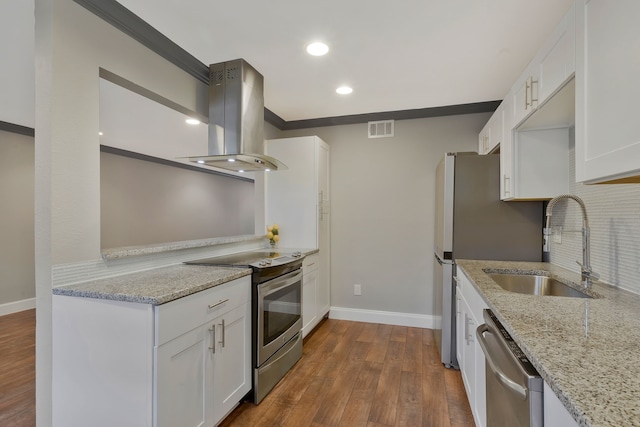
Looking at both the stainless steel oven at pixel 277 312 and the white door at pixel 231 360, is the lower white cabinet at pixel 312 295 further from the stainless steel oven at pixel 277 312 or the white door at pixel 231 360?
the white door at pixel 231 360

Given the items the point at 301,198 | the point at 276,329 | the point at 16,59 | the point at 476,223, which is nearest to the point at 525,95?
the point at 476,223

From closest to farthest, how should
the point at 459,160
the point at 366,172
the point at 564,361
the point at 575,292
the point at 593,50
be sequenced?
the point at 564,361 < the point at 593,50 < the point at 575,292 < the point at 459,160 < the point at 366,172

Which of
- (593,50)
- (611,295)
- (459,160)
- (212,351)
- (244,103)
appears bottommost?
(212,351)

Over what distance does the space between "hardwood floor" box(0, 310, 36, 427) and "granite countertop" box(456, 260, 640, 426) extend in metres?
2.73

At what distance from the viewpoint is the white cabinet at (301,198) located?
3.30 m

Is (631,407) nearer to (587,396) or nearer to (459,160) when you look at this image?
(587,396)

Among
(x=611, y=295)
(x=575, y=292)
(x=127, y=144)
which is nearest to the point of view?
(x=611, y=295)

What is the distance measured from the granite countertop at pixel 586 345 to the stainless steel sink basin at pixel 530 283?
0.33 meters

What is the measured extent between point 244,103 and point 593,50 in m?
1.97

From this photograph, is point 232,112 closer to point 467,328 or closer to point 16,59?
point 16,59

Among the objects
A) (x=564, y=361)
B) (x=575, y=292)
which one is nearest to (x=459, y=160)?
(x=575, y=292)

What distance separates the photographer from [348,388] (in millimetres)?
2242

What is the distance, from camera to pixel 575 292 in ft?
5.30

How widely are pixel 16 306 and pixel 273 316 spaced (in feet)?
13.0
